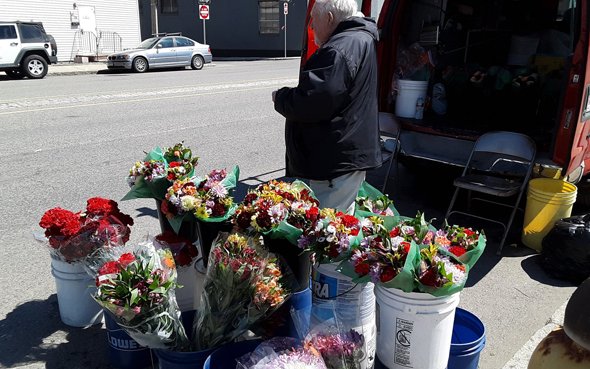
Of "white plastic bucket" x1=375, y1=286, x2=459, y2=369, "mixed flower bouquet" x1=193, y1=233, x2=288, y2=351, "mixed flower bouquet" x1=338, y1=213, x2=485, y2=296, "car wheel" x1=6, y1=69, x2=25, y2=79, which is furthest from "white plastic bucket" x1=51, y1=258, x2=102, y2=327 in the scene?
"car wheel" x1=6, y1=69, x2=25, y2=79

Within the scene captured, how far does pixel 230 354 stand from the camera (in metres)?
2.49

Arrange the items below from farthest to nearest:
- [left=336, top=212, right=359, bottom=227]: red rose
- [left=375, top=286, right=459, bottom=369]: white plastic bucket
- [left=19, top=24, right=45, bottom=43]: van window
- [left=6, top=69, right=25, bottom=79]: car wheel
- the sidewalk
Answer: the sidewalk, [left=6, top=69, right=25, bottom=79]: car wheel, [left=19, top=24, right=45, bottom=43]: van window, [left=336, top=212, right=359, bottom=227]: red rose, [left=375, top=286, right=459, bottom=369]: white plastic bucket

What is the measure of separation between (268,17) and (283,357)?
102ft

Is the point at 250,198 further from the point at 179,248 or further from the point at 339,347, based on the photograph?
the point at 339,347

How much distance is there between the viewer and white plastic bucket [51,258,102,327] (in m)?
3.26

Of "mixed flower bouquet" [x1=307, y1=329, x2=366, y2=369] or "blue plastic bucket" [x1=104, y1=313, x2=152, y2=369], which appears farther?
"blue plastic bucket" [x1=104, y1=313, x2=152, y2=369]

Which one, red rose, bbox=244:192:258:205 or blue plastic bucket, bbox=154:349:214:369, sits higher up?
red rose, bbox=244:192:258:205

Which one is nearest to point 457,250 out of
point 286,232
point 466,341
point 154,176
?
point 466,341

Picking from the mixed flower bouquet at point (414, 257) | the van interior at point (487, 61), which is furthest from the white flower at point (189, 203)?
the van interior at point (487, 61)

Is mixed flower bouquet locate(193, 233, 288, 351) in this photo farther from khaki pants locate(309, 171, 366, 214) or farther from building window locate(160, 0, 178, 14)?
building window locate(160, 0, 178, 14)

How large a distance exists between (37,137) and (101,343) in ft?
19.4

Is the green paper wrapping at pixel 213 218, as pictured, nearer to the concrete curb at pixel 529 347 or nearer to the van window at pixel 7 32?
the concrete curb at pixel 529 347

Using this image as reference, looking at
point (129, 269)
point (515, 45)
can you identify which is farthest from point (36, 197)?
point (515, 45)

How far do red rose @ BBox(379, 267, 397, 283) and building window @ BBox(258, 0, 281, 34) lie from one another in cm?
3046
